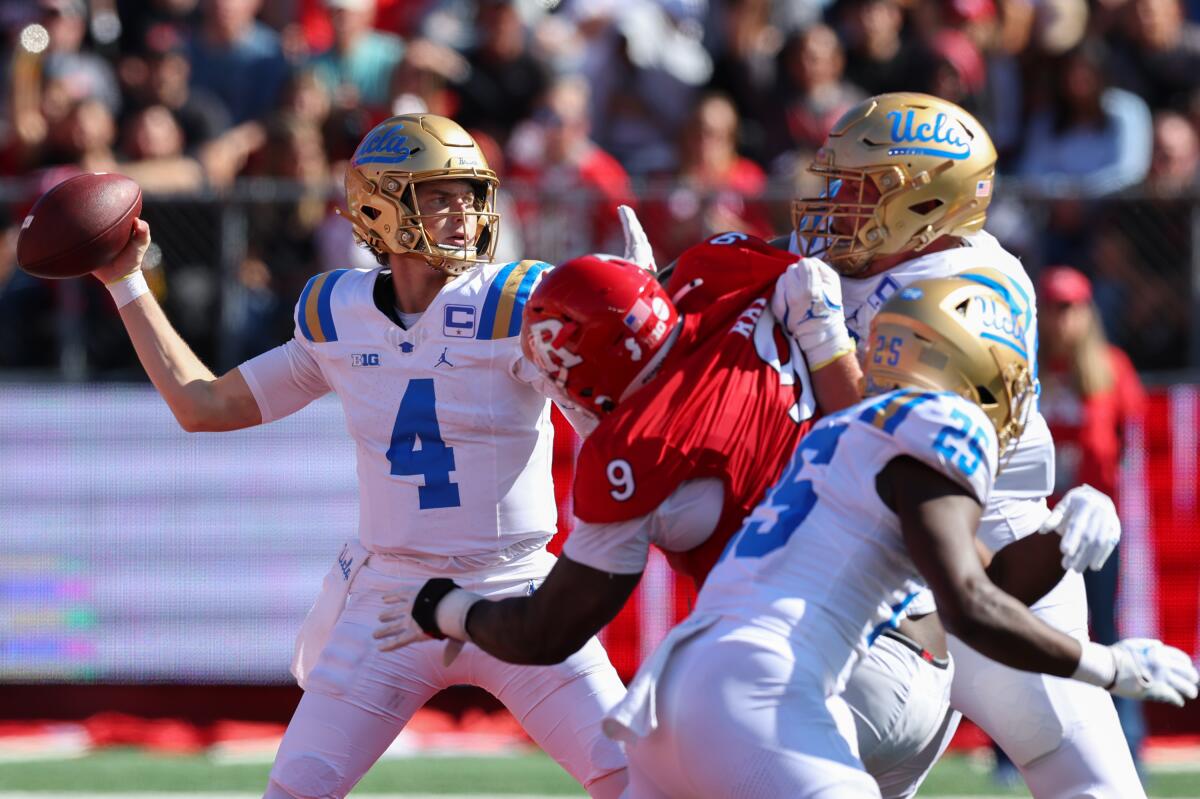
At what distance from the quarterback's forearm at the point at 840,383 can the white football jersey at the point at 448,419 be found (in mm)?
943

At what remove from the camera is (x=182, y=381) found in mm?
4488

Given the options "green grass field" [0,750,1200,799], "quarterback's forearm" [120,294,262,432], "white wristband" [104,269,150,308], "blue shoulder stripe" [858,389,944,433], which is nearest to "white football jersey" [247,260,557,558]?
"quarterback's forearm" [120,294,262,432]

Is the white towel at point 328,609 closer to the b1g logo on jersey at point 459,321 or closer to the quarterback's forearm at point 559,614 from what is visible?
the b1g logo on jersey at point 459,321

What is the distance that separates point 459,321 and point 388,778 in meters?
3.40

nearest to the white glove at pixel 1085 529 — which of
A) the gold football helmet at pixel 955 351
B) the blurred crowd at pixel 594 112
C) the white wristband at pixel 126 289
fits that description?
the gold football helmet at pixel 955 351

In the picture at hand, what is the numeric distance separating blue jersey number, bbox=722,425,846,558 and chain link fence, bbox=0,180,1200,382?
471 cm

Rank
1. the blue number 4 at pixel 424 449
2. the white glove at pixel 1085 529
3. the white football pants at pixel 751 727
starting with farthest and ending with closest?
the blue number 4 at pixel 424 449
the white glove at pixel 1085 529
the white football pants at pixel 751 727

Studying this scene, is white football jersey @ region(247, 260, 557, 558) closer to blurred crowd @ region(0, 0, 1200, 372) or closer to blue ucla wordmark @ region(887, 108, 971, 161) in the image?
blue ucla wordmark @ region(887, 108, 971, 161)

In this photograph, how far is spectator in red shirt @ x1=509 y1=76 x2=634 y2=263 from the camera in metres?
7.93

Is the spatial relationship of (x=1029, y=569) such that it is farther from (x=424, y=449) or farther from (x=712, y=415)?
(x=424, y=449)

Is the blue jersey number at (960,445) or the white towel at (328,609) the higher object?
the blue jersey number at (960,445)

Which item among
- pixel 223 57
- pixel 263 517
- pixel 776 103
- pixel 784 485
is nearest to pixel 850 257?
pixel 784 485

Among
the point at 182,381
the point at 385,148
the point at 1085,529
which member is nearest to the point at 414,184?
the point at 385,148

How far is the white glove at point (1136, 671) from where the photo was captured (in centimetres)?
310
